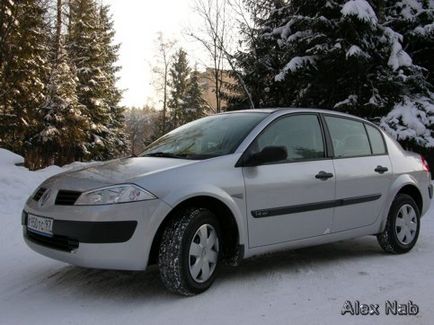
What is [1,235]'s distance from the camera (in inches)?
256

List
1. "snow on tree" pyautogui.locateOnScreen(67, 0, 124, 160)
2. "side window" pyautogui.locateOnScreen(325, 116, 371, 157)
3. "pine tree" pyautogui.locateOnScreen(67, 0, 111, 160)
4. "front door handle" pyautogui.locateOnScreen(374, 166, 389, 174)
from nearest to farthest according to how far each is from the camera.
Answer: "side window" pyautogui.locateOnScreen(325, 116, 371, 157) < "front door handle" pyautogui.locateOnScreen(374, 166, 389, 174) < "snow on tree" pyautogui.locateOnScreen(67, 0, 124, 160) < "pine tree" pyautogui.locateOnScreen(67, 0, 111, 160)

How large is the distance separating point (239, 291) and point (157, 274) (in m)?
0.95

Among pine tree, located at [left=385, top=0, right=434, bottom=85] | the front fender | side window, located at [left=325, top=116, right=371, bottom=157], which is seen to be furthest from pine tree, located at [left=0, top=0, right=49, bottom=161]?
the front fender

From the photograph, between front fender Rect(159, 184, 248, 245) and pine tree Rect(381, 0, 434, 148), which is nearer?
front fender Rect(159, 184, 248, 245)

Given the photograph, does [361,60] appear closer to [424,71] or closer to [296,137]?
[424,71]

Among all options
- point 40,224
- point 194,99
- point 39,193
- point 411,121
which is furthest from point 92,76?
point 40,224

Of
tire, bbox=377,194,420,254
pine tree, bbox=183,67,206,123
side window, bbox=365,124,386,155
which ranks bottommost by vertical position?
tire, bbox=377,194,420,254

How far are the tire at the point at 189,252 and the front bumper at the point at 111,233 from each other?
16cm

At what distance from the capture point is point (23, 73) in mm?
20406

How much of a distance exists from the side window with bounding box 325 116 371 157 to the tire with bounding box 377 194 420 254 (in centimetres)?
76

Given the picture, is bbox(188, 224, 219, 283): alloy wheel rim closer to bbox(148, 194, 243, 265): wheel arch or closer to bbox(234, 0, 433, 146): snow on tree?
bbox(148, 194, 243, 265): wheel arch

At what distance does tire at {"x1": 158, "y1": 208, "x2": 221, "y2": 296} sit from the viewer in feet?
12.7

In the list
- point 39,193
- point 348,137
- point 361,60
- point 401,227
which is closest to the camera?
point 39,193

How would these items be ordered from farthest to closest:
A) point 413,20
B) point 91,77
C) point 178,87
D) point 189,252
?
point 178,87 < point 91,77 < point 413,20 < point 189,252
